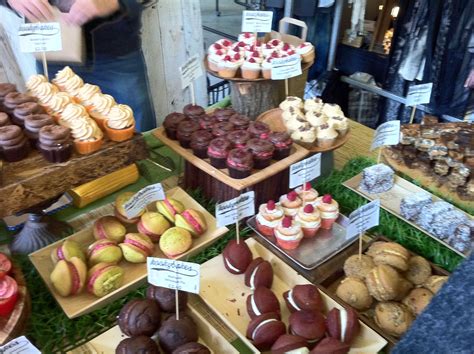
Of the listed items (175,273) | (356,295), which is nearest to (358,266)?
(356,295)

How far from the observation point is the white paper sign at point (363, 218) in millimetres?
1332

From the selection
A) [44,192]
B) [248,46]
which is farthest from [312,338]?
[248,46]

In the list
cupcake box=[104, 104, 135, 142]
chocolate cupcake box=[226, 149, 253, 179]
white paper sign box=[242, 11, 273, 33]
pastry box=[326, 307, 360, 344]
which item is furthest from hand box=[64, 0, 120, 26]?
pastry box=[326, 307, 360, 344]

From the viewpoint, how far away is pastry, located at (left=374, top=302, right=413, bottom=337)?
1.19m

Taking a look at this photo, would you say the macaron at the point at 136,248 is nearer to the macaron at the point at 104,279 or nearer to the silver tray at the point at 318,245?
the macaron at the point at 104,279

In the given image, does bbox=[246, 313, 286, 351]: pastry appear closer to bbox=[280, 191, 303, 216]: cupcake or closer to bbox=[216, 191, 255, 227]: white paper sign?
bbox=[216, 191, 255, 227]: white paper sign

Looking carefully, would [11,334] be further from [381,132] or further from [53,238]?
[381,132]

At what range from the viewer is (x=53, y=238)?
1562 millimetres

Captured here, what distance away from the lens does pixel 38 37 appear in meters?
1.54

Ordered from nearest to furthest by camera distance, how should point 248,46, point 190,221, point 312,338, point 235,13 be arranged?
point 312,338 < point 190,221 < point 248,46 < point 235,13

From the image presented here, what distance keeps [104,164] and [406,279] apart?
0.99 m

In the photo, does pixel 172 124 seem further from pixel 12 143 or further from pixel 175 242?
pixel 12 143

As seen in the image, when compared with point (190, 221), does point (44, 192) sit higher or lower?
higher

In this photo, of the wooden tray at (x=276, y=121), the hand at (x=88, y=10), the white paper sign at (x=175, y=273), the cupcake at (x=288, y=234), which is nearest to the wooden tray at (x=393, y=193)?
the wooden tray at (x=276, y=121)
